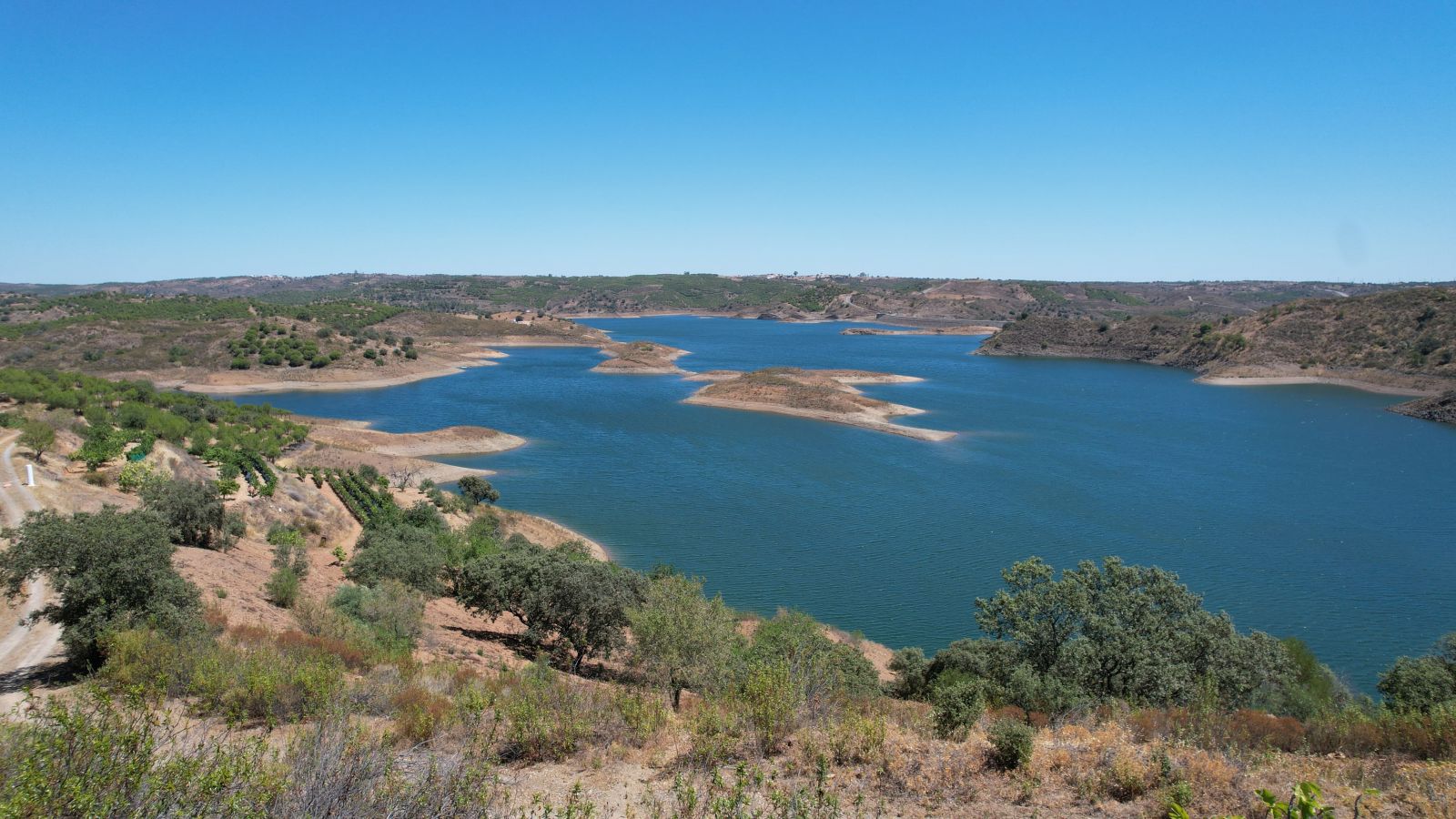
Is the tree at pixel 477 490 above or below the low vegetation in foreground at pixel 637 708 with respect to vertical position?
below

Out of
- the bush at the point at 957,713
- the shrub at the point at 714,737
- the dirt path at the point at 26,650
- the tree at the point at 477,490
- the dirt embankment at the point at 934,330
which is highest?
the dirt embankment at the point at 934,330

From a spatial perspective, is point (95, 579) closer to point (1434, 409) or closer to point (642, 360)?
point (642, 360)

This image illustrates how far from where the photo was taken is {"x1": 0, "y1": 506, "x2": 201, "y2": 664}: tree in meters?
12.4

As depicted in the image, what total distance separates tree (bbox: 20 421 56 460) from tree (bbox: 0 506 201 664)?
20.1 meters

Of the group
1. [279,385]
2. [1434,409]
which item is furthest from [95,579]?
[1434,409]

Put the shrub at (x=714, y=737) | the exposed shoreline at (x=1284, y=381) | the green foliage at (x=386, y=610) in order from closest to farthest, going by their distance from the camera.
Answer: the shrub at (x=714, y=737), the green foliage at (x=386, y=610), the exposed shoreline at (x=1284, y=381)

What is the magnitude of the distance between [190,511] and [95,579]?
1198 centimetres

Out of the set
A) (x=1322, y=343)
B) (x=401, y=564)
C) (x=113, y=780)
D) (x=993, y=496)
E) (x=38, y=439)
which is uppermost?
(x=1322, y=343)

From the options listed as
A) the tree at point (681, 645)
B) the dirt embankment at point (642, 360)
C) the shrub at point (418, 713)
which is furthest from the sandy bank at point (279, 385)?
the shrub at point (418, 713)

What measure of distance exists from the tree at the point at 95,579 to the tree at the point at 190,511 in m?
9.94

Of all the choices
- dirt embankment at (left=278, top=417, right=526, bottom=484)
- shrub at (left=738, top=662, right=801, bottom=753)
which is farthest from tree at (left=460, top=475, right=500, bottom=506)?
shrub at (left=738, top=662, right=801, bottom=753)

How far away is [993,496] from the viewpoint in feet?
144

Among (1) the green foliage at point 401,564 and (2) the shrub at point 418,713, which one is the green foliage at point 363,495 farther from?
(2) the shrub at point 418,713

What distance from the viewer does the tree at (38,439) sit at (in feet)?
91.9
